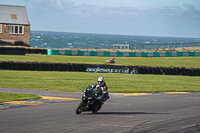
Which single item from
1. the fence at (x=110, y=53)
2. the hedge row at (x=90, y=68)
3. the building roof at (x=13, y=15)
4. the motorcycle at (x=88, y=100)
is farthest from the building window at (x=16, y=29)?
the motorcycle at (x=88, y=100)

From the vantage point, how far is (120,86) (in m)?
22.4

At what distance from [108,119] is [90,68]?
67.2 ft

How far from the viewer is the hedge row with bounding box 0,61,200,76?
29656 mm

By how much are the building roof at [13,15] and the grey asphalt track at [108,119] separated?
1908 inches

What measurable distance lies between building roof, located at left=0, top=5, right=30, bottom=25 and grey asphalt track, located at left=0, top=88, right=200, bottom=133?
48474 mm

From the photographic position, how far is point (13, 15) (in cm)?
6094

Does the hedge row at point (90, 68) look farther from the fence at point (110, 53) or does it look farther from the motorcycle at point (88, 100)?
the motorcycle at point (88, 100)

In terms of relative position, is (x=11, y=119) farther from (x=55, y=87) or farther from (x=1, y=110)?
(x=55, y=87)

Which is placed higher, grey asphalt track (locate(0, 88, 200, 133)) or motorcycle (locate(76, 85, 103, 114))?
motorcycle (locate(76, 85, 103, 114))

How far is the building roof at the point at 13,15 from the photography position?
59.5 metres

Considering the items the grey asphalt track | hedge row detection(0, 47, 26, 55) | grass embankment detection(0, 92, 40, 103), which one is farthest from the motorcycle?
hedge row detection(0, 47, 26, 55)

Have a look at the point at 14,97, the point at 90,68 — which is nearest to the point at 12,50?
the point at 90,68

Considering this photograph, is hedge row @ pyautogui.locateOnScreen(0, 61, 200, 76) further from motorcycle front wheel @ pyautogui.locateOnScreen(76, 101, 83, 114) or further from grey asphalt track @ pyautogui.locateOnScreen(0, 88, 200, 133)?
motorcycle front wheel @ pyautogui.locateOnScreen(76, 101, 83, 114)

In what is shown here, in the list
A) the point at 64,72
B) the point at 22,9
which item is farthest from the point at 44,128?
the point at 22,9
